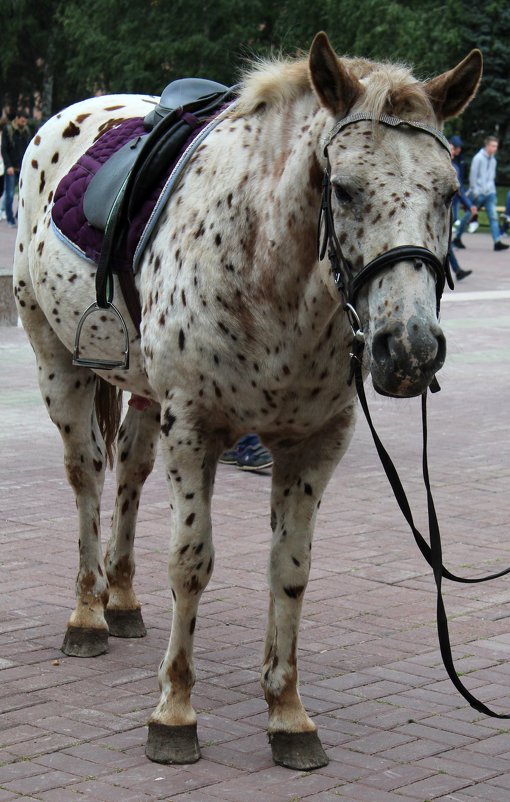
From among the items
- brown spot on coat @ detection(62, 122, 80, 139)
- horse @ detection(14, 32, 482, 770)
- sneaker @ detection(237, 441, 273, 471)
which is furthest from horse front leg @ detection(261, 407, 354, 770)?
sneaker @ detection(237, 441, 273, 471)

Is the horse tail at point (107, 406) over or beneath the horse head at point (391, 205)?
beneath

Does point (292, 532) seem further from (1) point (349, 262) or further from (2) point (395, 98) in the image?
(2) point (395, 98)

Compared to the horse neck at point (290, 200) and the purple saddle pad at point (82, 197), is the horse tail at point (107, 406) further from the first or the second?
the horse neck at point (290, 200)

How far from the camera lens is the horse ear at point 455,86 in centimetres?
402

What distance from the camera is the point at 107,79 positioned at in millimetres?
47375

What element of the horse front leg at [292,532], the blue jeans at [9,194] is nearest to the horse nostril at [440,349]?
the horse front leg at [292,532]

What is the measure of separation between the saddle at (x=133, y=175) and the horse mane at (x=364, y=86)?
14.8 inches

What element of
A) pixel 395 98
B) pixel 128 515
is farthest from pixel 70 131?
pixel 395 98

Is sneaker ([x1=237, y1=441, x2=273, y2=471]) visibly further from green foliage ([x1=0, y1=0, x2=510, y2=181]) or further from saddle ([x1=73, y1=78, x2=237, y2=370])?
green foliage ([x1=0, y1=0, x2=510, y2=181])

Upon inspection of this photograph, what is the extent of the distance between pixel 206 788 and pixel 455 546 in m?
3.22

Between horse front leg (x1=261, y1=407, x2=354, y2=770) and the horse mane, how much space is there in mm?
1075

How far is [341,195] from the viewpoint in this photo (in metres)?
3.87

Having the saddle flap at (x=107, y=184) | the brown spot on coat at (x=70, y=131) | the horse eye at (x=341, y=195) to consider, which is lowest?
the saddle flap at (x=107, y=184)

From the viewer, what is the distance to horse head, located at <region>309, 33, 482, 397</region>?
3.69 metres
